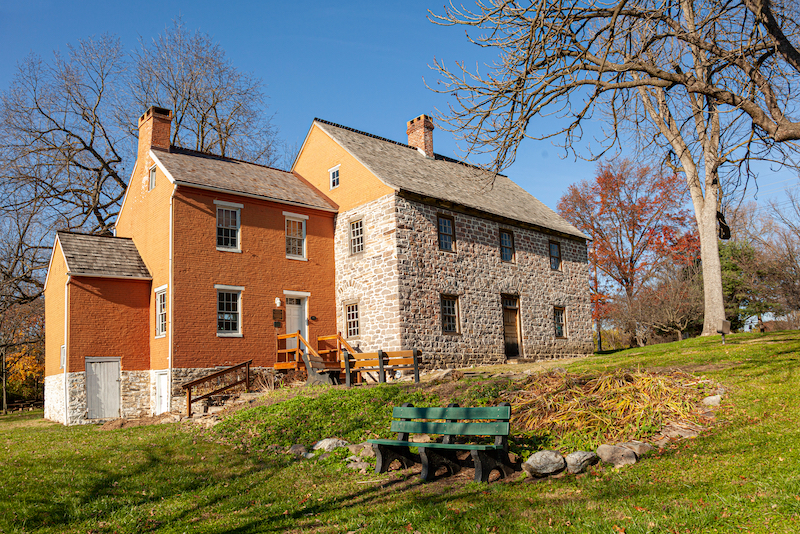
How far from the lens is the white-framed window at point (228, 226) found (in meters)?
18.4

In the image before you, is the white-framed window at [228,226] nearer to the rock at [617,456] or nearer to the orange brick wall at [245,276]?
the orange brick wall at [245,276]

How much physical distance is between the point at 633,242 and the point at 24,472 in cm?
3117

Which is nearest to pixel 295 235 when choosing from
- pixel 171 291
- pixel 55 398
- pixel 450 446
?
pixel 171 291

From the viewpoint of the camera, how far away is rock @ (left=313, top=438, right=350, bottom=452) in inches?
365

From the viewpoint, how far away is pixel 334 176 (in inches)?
856

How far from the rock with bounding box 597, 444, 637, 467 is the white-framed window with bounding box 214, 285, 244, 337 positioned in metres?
13.4

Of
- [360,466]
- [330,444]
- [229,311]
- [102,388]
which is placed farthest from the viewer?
[229,311]

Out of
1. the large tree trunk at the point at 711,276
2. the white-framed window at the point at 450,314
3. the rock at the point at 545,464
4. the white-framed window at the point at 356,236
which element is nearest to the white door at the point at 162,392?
the white-framed window at the point at 356,236

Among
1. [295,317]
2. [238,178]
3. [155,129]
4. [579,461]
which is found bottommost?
[579,461]

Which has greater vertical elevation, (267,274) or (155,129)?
(155,129)

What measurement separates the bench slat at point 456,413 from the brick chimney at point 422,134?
18.3 metres

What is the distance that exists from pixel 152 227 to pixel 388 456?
14328 mm

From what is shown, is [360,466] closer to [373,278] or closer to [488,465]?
[488,465]

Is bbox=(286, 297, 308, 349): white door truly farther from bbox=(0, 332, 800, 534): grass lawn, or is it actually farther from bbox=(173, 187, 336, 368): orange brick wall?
bbox=(0, 332, 800, 534): grass lawn
